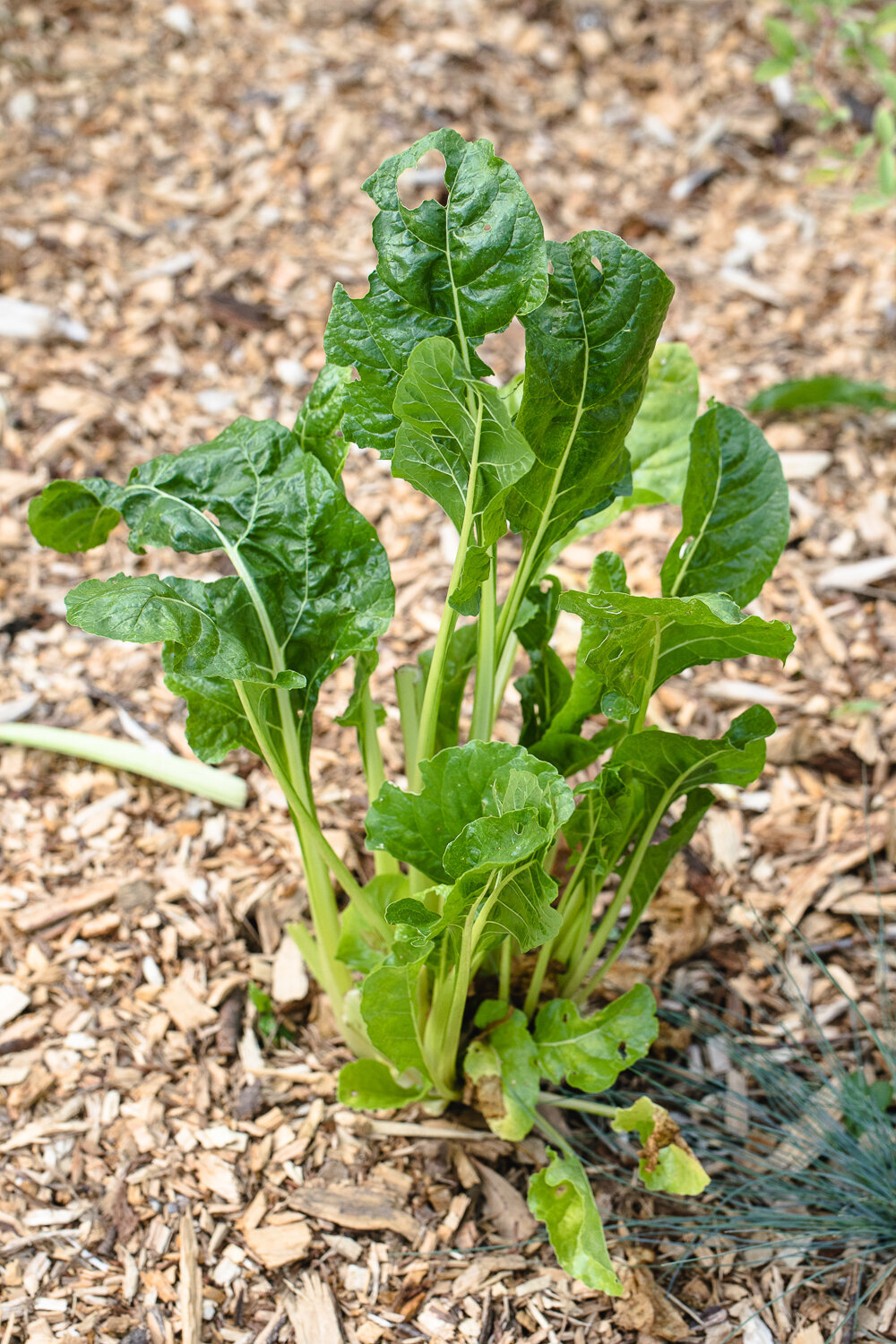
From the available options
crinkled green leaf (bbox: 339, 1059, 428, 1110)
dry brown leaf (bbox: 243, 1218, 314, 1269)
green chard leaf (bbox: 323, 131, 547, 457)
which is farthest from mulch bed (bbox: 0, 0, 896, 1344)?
green chard leaf (bbox: 323, 131, 547, 457)

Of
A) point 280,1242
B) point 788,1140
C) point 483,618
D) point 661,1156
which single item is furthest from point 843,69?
point 280,1242

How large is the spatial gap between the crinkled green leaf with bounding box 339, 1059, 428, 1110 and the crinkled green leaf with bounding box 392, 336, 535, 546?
0.80 metres

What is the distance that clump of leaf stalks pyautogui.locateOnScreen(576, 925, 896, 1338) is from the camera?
1585 mm

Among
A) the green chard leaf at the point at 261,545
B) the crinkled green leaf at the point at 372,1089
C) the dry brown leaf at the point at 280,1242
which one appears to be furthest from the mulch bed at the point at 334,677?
the green chard leaf at the point at 261,545

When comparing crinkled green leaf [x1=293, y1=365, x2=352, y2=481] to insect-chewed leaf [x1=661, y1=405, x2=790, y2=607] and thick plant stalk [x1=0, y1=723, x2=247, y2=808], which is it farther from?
thick plant stalk [x1=0, y1=723, x2=247, y2=808]

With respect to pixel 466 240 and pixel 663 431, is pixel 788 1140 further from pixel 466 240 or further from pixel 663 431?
pixel 466 240

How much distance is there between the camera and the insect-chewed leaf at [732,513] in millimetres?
1487

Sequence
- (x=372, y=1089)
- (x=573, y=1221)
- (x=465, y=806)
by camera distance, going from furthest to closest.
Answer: (x=372, y=1089) → (x=573, y=1221) → (x=465, y=806)

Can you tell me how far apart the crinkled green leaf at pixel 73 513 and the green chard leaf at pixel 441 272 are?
1.28 feet

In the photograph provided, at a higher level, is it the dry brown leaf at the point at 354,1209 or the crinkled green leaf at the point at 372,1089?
the crinkled green leaf at the point at 372,1089

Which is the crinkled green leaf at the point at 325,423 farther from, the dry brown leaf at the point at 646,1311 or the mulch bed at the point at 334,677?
the dry brown leaf at the point at 646,1311

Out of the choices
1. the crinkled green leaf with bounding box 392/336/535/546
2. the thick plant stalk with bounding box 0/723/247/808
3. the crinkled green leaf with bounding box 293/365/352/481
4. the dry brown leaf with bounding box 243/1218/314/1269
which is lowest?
the dry brown leaf with bounding box 243/1218/314/1269

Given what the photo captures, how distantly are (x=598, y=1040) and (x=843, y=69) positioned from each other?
11.7 feet

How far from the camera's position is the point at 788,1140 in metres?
1.66
